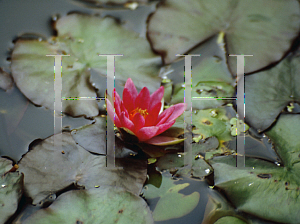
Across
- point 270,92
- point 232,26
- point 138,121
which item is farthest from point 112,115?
point 232,26

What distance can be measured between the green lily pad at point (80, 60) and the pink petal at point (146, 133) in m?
0.39

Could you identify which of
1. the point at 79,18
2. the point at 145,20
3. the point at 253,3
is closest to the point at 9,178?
the point at 79,18

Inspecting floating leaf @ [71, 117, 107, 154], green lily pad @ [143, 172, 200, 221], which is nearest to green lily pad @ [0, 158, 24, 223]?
floating leaf @ [71, 117, 107, 154]

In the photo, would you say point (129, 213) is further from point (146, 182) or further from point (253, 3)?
point (253, 3)

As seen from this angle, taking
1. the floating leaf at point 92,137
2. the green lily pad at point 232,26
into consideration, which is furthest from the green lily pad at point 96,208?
the green lily pad at point 232,26

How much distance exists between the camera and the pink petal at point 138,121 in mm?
1226

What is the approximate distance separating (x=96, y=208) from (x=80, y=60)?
1137mm

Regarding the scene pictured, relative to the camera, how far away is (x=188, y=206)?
1166 mm

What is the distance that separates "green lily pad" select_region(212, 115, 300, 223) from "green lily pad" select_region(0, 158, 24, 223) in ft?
3.31

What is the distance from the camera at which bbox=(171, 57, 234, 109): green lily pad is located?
1.68 metres

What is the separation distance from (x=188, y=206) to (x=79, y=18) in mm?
1740

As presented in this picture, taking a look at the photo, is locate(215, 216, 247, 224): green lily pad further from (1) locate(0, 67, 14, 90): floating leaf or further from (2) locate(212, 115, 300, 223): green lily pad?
(1) locate(0, 67, 14, 90): floating leaf

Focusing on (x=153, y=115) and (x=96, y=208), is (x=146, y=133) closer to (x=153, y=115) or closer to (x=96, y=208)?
(x=153, y=115)

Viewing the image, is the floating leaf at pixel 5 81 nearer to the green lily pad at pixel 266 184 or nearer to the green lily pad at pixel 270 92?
the green lily pad at pixel 266 184
